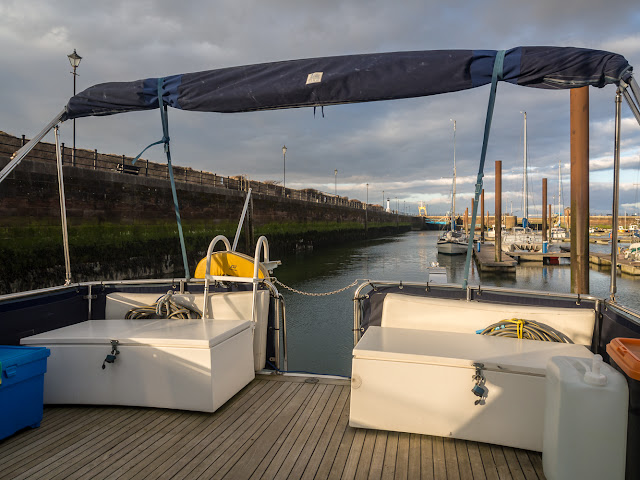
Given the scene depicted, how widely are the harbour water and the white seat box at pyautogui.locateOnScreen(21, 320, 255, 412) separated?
12.5 feet

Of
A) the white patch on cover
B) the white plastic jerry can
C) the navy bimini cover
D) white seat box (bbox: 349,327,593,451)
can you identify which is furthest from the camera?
the white patch on cover

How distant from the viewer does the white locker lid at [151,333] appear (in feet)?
10.8

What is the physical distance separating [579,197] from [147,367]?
949 cm

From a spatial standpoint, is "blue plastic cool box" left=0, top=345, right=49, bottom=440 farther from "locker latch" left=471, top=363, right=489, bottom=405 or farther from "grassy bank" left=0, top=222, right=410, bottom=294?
"grassy bank" left=0, top=222, right=410, bottom=294

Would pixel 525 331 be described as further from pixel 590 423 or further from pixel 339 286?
pixel 339 286

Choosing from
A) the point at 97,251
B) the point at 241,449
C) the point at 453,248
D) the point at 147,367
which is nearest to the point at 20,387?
the point at 147,367

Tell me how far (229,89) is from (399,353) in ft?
8.91

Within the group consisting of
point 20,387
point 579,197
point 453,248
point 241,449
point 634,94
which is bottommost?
point 453,248

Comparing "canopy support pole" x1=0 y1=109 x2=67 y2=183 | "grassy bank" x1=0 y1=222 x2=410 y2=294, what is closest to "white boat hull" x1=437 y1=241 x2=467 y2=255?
"grassy bank" x1=0 y1=222 x2=410 y2=294

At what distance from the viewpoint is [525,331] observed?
3.21m

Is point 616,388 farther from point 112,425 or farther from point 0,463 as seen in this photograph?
point 0,463

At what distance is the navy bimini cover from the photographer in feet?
9.82

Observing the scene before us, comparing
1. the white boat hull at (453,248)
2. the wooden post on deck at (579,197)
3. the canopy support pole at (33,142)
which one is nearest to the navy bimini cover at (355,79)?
the canopy support pole at (33,142)

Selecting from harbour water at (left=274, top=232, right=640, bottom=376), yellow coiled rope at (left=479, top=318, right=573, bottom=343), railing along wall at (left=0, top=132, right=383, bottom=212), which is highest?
railing along wall at (left=0, top=132, right=383, bottom=212)
